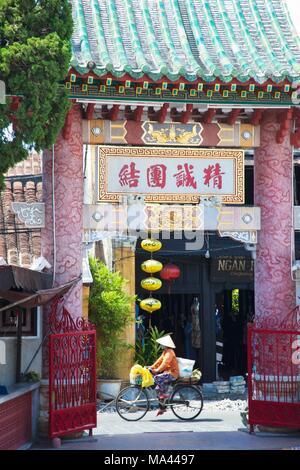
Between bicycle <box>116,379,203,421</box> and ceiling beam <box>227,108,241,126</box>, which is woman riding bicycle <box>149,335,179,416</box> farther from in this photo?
ceiling beam <box>227,108,241,126</box>

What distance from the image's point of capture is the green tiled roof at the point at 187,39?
1380 centimetres

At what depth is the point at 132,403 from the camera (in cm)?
1695

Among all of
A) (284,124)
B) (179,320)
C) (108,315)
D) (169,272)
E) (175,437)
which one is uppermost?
(284,124)

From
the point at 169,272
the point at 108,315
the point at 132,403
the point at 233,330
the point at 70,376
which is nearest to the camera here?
the point at 70,376

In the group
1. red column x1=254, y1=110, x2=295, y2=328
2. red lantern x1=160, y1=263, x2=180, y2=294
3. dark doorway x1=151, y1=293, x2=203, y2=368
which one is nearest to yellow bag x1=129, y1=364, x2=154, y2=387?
red column x1=254, y1=110, x2=295, y2=328

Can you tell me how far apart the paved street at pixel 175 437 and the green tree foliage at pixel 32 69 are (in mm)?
4281

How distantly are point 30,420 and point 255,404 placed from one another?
323 cm

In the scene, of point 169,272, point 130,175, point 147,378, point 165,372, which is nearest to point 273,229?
point 130,175

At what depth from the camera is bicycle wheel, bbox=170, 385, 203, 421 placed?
1683cm

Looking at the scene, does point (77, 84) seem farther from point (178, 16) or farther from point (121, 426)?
point (121, 426)

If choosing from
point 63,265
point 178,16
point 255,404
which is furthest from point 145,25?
point 255,404

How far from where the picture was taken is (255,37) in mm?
15383

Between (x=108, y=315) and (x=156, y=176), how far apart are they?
6575mm

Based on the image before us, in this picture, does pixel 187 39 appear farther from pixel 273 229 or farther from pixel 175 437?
pixel 175 437
